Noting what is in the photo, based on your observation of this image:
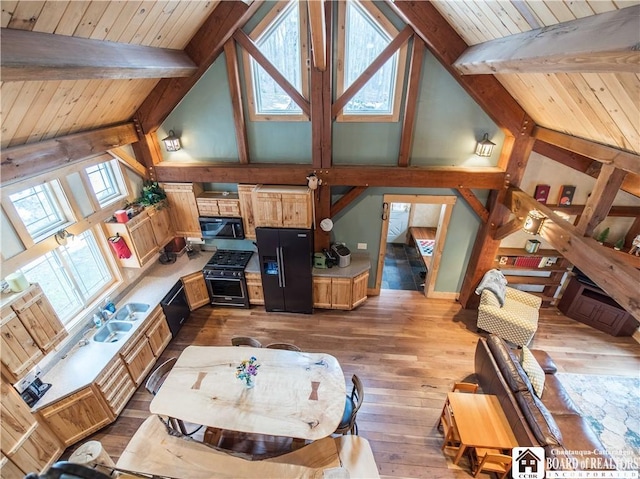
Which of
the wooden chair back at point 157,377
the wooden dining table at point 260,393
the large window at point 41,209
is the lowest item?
the wooden chair back at point 157,377

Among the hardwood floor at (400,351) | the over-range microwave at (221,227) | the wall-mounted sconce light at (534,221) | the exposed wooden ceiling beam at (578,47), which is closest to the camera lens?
the exposed wooden ceiling beam at (578,47)

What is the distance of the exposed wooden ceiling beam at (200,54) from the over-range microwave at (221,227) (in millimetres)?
1617

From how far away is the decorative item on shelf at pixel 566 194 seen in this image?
461 cm

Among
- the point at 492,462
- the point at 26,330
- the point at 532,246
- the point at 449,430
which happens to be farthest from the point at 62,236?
the point at 532,246

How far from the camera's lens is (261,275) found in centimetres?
516

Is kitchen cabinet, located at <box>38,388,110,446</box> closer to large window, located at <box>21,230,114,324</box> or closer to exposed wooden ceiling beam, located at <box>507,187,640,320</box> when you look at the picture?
large window, located at <box>21,230,114,324</box>

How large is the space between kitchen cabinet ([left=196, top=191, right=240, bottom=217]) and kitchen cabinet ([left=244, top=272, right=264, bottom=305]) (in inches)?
44.5

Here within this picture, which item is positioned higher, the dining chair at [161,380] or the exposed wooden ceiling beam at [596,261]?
the exposed wooden ceiling beam at [596,261]

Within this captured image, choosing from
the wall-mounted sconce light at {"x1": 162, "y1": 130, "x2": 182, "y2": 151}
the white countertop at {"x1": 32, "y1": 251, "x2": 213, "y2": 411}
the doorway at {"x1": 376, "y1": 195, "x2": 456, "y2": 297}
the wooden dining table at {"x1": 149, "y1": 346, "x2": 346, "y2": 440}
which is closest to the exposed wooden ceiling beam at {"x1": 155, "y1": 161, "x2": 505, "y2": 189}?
the wall-mounted sconce light at {"x1": 162, "y1": 130, "x2": 182, "y2": 151}

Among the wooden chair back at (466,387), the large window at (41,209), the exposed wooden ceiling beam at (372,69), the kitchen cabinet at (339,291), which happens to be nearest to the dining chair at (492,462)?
the wooden chair back at (466,387)

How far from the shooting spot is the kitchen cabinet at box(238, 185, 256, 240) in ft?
15.5

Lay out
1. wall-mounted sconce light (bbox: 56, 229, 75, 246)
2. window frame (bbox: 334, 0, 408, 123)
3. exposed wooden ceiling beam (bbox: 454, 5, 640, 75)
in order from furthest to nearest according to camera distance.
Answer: window frame (bbox: 334, 0, 408, 123), wall-mounted sconce light (bbox: 56, 229, 75, 246), exposed wooden ceiling beam (bbox: 454, 5, 640, 75)

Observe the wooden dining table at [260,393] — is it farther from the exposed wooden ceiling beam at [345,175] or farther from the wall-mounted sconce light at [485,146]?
the wall-mounted sconce light at [485,146]

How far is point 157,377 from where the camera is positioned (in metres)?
3.47
